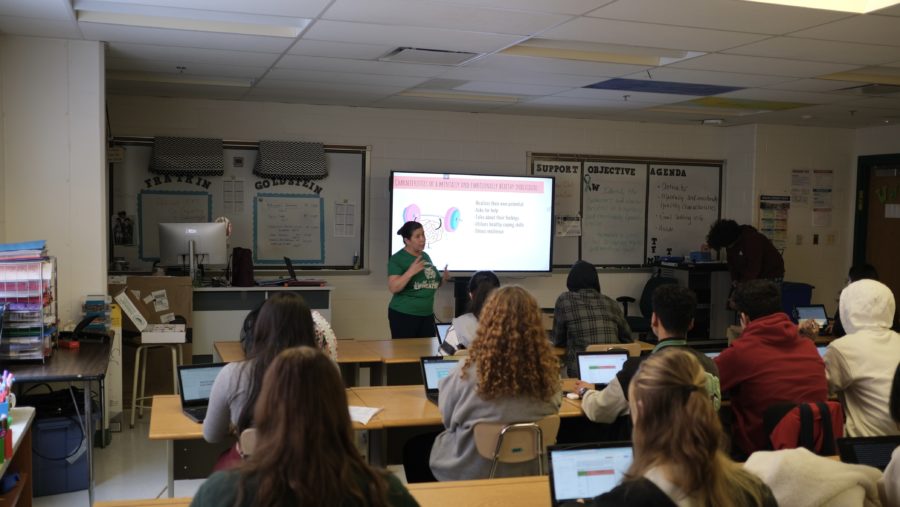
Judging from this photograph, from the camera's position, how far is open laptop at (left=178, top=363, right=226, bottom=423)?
10.9 feet

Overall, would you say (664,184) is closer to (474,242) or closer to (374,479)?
(474,242)

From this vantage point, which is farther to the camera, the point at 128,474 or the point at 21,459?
the point at 128,474

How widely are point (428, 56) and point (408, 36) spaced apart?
572 millimetres

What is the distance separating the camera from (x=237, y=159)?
7309 mm

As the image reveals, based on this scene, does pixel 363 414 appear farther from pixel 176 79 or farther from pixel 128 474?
pixel 176 79

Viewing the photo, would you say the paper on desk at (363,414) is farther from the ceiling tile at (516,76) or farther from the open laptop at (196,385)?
the ceiling tile at (516,76)

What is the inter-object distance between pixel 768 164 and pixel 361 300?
4.54 metres

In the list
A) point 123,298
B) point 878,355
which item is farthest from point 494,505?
point 123,298

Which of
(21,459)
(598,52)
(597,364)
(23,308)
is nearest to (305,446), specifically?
(21,459)

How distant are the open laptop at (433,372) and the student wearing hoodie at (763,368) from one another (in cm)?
120

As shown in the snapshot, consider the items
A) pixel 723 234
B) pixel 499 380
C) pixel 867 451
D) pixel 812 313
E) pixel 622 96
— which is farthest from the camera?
pixel 723 234

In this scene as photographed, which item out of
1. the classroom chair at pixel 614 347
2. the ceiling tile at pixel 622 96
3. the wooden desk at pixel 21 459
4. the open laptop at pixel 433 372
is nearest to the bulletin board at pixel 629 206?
the ceiling tile at pixel 622 96

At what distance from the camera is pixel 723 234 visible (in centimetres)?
827

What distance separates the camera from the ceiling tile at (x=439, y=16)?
403 cm
